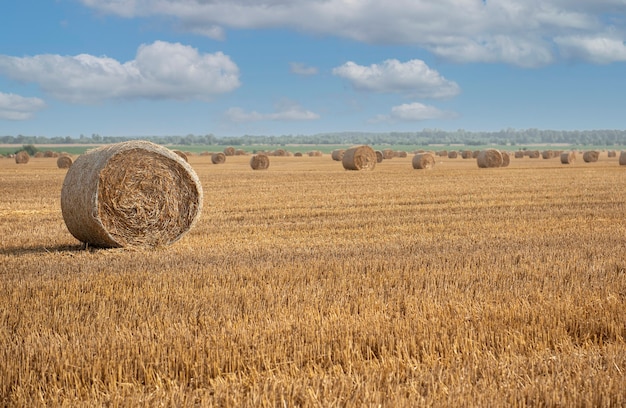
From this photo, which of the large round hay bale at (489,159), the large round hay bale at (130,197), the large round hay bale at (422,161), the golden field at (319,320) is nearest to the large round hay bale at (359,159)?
the large round hay bale at (422,161)

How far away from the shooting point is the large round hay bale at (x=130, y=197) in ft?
35.2

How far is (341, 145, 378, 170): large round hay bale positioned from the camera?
1361 inches

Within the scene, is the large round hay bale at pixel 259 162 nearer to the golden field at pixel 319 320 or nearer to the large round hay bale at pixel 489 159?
the large round hay bale at pixel 489 159

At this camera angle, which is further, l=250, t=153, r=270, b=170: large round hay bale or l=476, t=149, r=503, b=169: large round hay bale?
l=476, t=149, r=503, b=169: large round hay bale

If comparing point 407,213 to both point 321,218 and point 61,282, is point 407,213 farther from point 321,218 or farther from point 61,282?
point 61,282

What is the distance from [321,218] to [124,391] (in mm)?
10071

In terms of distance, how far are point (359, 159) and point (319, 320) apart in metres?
29.1

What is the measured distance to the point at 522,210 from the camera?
15664 mm

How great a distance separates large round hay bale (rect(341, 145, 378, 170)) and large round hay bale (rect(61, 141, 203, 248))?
75.4ft

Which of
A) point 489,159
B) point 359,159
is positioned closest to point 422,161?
point 359,159

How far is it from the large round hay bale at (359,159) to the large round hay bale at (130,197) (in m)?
23.0

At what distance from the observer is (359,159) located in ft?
114

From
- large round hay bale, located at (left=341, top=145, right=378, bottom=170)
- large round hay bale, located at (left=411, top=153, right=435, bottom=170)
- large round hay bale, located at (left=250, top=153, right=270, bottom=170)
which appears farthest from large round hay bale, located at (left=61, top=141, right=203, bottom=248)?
large round hay bale, located at (left=411, top=153, right=435, bottom=170)

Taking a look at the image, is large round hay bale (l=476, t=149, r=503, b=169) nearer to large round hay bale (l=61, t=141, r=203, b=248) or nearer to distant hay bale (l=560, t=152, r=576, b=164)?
distant hay bale (l=560, t=152, r=576, b=164)
